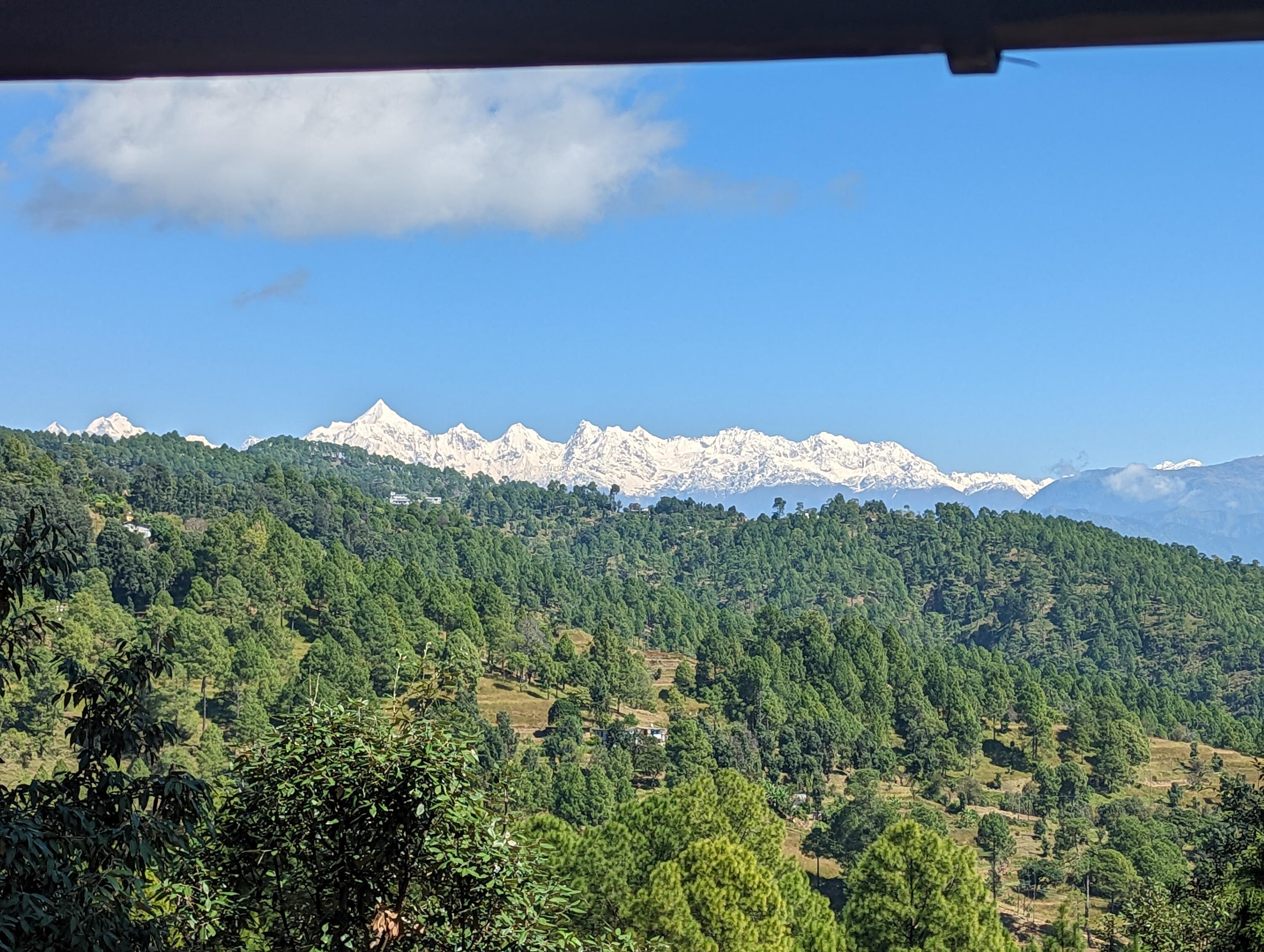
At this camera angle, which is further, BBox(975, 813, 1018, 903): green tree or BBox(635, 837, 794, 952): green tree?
BBox(975, 813, 1018, 903): green tree

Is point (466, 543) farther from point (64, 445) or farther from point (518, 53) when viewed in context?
point (518, 53)

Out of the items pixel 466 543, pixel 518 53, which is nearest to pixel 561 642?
pixel 466 543

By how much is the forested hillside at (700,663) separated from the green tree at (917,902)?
10cm

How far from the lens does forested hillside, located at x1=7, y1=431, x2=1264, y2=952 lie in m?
21.6

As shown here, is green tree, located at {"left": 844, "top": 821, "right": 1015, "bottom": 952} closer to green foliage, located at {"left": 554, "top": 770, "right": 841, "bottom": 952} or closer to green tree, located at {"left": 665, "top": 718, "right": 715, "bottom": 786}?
green foliage, located at {"left": 554, "top": 770, "right": 841, "bottom": 952}

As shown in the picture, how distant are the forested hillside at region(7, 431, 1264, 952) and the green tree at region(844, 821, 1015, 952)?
99 millimetres

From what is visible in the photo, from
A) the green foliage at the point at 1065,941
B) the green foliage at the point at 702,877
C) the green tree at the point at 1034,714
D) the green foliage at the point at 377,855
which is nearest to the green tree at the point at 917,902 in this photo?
the green foliage at the point at 702,877

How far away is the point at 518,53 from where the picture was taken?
77cm

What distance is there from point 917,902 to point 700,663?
50.7 meters

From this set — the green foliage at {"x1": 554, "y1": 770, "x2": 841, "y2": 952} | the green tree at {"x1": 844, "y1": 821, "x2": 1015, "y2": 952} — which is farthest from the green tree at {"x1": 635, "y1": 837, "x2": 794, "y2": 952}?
the green tree at {"x1": 844, "y1": 821, "x2": 1015, "y2": 952}

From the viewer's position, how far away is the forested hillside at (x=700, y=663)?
21.6 m

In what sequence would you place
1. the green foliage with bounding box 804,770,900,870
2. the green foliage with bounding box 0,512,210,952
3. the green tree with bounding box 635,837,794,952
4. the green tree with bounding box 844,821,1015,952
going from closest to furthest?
the green foliage with bounding box 0,512,210,952 < the green tree with bounding box 635,837,794,952 < the green tree with bounding box 844,821,1015,952 < the green foliage with bounding box 804,770,900,870

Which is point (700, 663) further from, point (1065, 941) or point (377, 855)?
point (377, 855)

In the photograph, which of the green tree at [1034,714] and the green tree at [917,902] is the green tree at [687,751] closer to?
the green tree at [1034,714]
